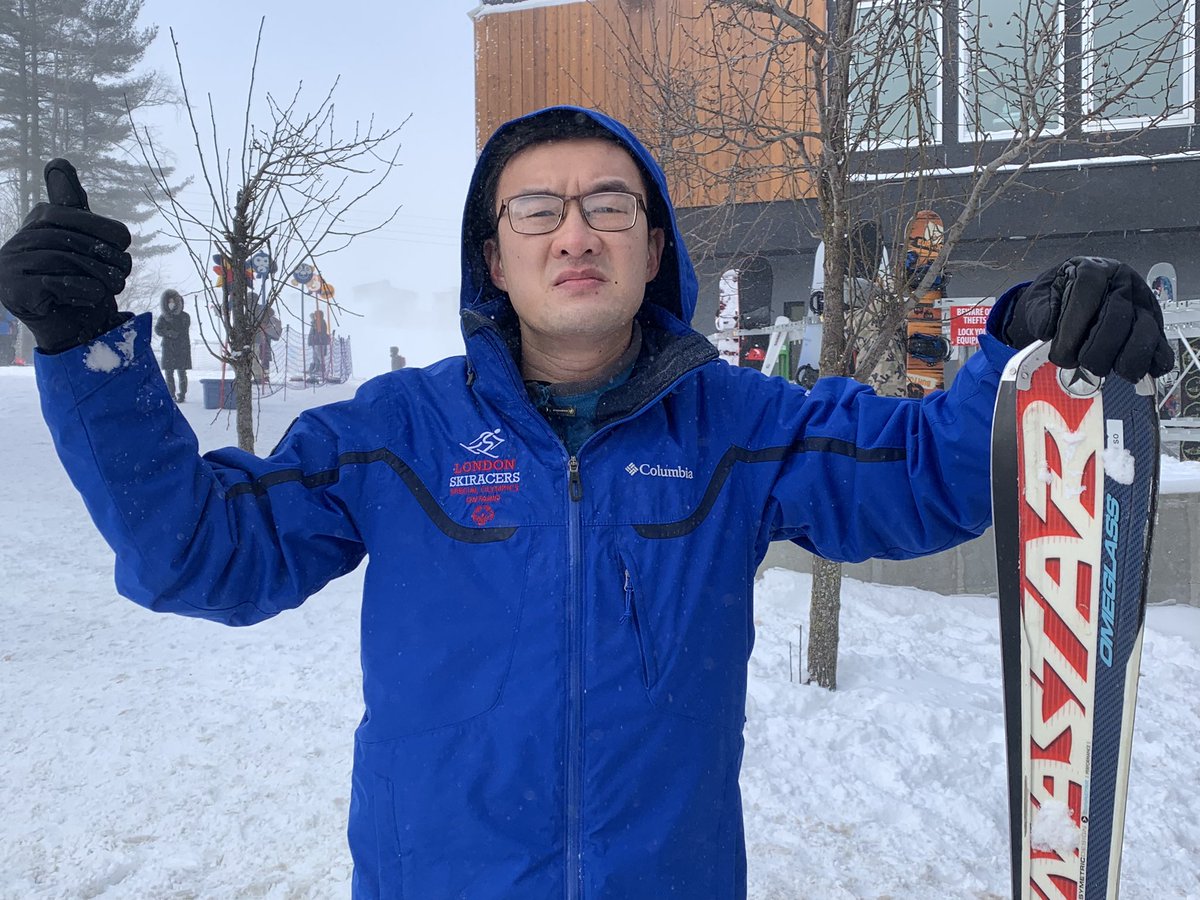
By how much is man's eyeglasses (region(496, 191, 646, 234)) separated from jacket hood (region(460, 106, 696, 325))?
0.60ft

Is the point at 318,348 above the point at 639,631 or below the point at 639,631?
above

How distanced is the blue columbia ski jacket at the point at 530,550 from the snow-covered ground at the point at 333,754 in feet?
5.83

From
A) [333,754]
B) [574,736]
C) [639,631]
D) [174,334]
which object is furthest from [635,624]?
[174,334]

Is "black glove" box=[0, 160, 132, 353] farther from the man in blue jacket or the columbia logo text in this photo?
the columbia logo text

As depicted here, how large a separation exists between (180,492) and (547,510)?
0.60 m

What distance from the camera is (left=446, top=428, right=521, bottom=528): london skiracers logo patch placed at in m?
1.51

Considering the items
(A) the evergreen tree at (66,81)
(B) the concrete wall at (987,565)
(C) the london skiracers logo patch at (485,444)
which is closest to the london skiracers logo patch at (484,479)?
(C) the london skiracers logo patch at (485,444)

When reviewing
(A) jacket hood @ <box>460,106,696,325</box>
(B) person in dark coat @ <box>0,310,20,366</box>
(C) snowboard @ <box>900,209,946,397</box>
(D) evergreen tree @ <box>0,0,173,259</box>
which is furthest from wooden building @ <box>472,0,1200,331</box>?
(B) person in dark coat @ <box>0,310,20,366</box>

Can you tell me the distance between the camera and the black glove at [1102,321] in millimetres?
1340

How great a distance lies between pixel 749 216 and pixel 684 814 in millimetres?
10981

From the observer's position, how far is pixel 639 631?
144 centimetres

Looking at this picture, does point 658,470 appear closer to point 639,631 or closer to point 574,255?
point 639,631

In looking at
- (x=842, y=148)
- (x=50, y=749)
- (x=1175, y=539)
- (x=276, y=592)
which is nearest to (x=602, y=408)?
(x=276, y=592)

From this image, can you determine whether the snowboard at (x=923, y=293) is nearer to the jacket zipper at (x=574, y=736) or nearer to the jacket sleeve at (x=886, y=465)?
the jacket sleeve at (x=886, y=465)
